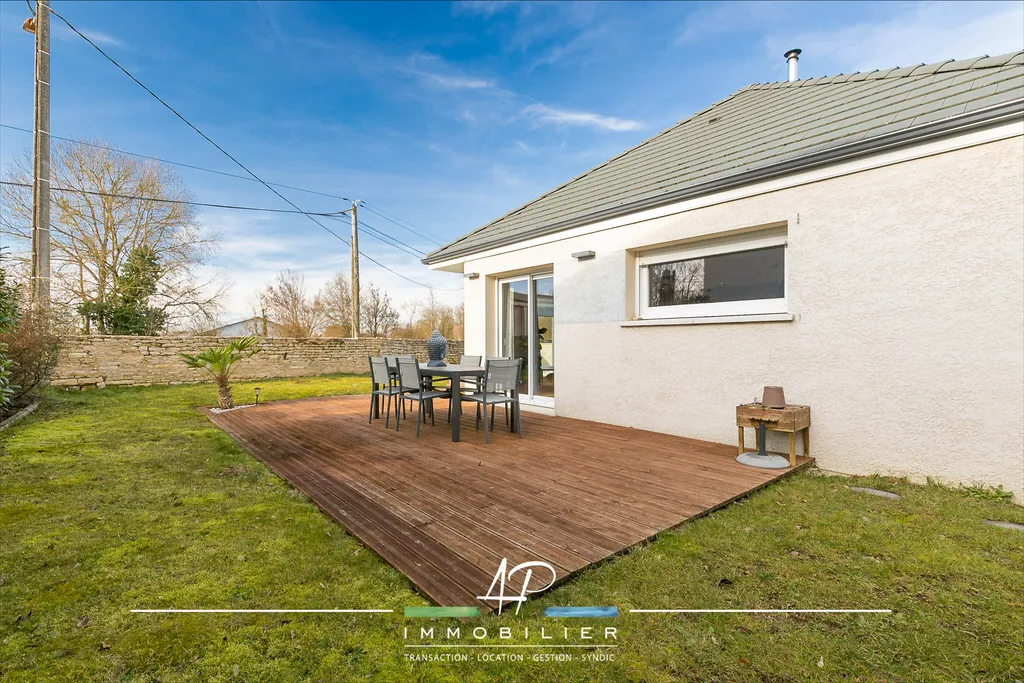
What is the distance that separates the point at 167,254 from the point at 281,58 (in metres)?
8.95

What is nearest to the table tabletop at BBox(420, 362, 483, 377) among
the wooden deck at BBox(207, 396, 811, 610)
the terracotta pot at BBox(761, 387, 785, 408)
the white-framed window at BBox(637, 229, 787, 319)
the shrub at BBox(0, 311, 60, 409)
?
the wooden deck at BBox(207, 396, 811, 610)

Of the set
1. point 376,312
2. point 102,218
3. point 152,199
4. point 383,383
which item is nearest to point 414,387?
point 383,383

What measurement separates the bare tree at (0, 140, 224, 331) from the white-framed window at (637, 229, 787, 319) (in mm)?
16981

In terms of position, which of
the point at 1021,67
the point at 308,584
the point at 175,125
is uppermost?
the point at 175,125

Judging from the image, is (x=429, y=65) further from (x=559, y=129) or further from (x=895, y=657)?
(x=895, y=657)

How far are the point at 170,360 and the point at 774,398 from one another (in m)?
13.6

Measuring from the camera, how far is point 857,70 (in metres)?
5.40

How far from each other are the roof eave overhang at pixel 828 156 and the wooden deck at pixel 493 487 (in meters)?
2.90

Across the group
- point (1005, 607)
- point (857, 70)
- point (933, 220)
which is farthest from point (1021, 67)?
point (1005, 607)

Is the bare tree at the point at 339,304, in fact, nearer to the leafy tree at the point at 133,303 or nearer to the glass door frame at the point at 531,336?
the leafy tree at the point at 133,303

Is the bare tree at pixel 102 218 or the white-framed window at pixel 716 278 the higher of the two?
the bare tree at pixel 102 218

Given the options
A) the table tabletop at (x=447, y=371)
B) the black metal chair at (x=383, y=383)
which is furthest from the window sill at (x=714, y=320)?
the black metal chair at (x=383, y=383)

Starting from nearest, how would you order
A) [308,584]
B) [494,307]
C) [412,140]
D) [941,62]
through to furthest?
[308,584], [941,62], [494,307], [412,140]

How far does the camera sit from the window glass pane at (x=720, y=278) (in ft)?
15.3
